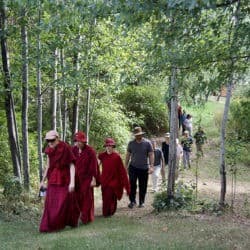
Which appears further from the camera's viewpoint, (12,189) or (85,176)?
(12,189)

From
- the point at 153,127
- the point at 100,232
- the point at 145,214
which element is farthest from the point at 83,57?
the point at 153,127

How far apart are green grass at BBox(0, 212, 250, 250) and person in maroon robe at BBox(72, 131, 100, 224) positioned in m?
0.35

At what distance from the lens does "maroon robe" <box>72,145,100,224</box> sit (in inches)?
369

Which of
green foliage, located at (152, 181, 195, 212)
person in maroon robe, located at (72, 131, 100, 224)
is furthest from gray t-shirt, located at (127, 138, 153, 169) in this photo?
person in maroon robe, located at (72, 131, 100, 224)

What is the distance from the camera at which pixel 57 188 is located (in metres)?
8.58

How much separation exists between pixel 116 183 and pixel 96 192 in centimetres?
461

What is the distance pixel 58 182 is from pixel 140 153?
298 centimetres

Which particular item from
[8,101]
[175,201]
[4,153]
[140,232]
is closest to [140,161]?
[175,201]

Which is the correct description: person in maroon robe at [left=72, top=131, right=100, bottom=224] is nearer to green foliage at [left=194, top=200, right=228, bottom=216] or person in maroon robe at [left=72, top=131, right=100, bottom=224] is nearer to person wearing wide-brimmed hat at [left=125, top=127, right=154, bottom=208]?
person wearing wide-brimmed hat at [left=125, top=127, right=154, bottom=208]

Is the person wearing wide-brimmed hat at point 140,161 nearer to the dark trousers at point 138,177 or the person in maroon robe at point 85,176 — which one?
the dark trousers at point 138,177

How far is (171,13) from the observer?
5.41 m

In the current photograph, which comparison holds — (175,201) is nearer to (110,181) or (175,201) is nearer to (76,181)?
(110,181)

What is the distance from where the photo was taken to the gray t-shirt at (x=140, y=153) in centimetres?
1108

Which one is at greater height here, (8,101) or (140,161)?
(8,101)
